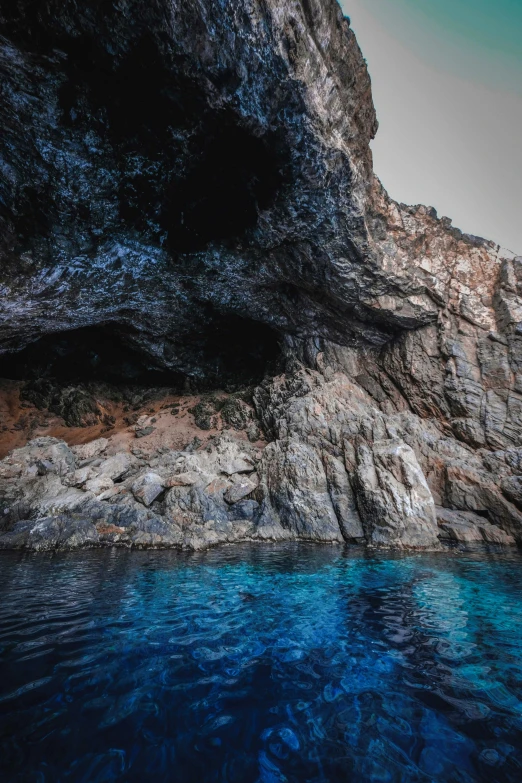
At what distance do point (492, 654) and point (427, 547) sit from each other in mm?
10150

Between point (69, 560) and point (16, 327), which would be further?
point (16, 327)

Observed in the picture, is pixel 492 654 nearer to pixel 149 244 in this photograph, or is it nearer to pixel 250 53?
pixel 250 53

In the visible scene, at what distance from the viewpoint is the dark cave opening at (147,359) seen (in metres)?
25.6

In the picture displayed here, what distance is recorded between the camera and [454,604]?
7672 mm

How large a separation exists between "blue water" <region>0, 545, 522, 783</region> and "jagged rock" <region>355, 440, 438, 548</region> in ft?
21.1

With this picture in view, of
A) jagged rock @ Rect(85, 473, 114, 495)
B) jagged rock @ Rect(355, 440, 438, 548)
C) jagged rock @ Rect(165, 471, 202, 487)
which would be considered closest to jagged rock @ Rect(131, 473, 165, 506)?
jagged rock @ Rect(165, 471, 202, 487)

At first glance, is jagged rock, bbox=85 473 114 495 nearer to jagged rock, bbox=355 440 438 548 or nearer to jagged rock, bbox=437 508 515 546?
jagged rock, bbox=355 440 438 548

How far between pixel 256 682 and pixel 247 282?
59.9 ft

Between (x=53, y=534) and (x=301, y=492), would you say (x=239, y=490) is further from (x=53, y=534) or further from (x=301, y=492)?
(x=53, y=534)

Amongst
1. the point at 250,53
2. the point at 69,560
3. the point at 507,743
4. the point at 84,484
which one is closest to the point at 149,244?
the point at 250,53

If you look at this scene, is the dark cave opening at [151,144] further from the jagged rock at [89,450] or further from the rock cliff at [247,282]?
the jagged rock at [89,450]

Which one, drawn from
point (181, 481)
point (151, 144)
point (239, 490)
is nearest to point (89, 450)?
point (181, 481)

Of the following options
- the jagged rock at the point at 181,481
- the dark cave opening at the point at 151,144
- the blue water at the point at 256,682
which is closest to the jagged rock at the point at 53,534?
the jagged rock at the point at 181,481

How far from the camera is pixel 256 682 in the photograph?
4363mm
